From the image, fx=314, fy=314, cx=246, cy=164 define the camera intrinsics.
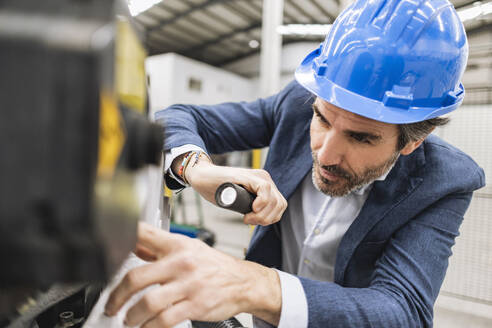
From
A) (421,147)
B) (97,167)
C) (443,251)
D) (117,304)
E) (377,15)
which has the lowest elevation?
(443,251)

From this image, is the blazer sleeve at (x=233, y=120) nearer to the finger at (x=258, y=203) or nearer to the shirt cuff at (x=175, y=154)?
the shirt cuff at (x=175, y=154)

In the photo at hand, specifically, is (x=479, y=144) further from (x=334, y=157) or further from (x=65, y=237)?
(x=65, y=237)

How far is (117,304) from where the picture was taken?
0.39 meters

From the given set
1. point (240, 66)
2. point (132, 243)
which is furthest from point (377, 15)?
point (240, 66)

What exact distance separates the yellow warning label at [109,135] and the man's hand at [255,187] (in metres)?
0.47

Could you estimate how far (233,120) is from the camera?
3.61 feet

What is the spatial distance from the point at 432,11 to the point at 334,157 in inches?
15.1

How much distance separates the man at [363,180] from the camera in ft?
1.79

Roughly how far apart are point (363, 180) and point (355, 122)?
0.19 meters

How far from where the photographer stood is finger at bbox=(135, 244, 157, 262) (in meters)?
0.45

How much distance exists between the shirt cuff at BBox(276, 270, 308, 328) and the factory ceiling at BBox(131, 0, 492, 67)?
4651 mm

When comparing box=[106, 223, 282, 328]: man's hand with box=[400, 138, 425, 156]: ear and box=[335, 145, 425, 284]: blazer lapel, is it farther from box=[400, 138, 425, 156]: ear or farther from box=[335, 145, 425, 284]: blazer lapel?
box=[400, 138, 425, 156]: ear

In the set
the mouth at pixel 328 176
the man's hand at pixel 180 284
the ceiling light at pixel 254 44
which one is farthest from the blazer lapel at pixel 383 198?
the ceiling light at pixel 254 44


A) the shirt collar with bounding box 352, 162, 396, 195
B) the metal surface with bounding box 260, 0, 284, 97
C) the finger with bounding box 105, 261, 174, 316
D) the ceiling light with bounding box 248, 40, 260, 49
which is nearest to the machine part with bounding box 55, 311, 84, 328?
the finger with bounding box 105, 261, 174, 316
